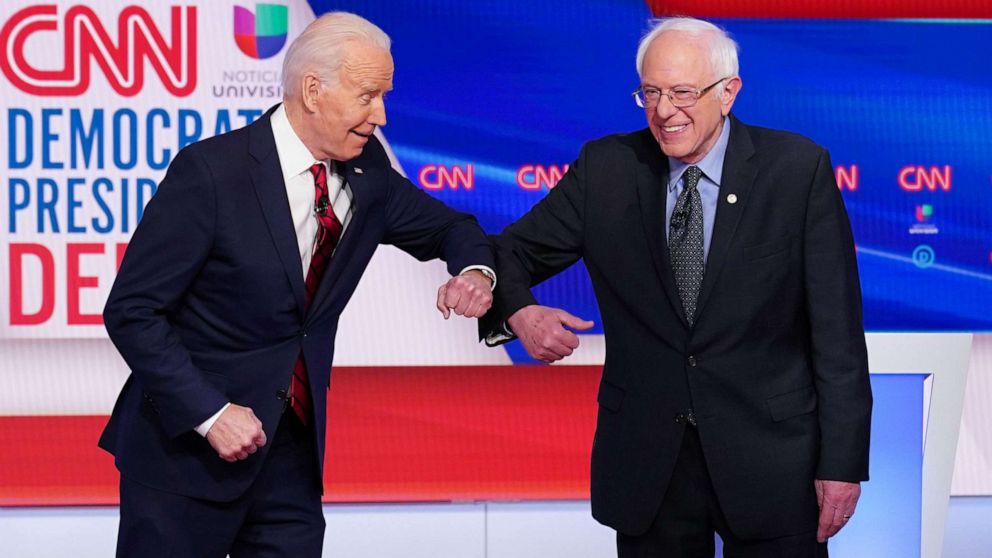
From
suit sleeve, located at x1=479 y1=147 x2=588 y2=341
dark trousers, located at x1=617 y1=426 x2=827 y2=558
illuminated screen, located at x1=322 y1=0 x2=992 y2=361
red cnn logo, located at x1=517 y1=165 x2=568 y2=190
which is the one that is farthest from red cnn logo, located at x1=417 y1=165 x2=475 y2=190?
dark trousers, located at x1=617 y1=426 x2=827 y2=558

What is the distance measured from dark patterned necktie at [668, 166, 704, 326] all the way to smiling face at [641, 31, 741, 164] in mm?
87

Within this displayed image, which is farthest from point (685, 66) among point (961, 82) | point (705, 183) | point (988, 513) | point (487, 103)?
point (988, 513)

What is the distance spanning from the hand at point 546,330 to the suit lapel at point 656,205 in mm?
151

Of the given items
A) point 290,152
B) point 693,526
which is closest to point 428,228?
point 290,152

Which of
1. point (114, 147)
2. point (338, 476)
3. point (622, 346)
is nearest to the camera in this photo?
point (622, 346)

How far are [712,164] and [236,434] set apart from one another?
92 centimetres

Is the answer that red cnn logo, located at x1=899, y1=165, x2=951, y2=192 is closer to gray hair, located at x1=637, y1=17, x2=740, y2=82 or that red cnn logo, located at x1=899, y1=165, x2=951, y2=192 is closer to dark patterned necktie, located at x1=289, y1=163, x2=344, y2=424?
gray hair, located at x1=637, y1=17, x2=740, y2=82

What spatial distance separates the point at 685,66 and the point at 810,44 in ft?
6.05

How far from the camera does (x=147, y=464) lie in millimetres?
2172

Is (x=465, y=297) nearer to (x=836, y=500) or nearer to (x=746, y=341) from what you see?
(x=746, y=341)

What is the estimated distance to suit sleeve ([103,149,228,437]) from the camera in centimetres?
204

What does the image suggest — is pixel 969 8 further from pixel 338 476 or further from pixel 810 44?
pixel 338 476

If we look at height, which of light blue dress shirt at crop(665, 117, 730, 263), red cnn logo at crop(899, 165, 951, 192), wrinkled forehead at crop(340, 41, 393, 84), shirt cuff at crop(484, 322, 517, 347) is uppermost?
red cnn logo at crop(899, 165, 951, 192)

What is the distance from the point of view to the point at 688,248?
2166mm
